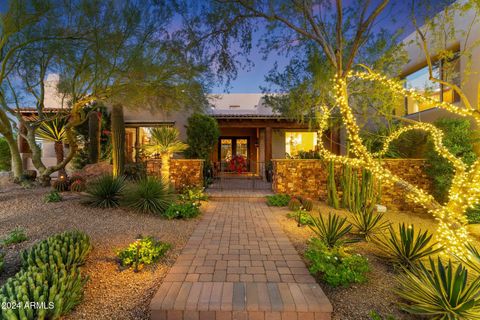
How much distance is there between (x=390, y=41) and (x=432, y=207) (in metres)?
5.11

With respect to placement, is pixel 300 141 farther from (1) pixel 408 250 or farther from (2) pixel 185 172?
(1) pixel 408 250

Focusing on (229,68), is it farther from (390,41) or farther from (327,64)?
(390,41)

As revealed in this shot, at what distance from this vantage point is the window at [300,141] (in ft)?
47.9

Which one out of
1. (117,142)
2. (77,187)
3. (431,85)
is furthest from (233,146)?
(431,85)

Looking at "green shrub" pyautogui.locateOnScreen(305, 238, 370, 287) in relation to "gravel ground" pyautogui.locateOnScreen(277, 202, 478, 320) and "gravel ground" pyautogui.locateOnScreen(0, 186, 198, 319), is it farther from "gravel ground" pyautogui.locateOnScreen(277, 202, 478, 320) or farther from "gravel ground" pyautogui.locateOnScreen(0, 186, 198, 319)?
"gravel ground" pyautogui.locateOnScreen(0, 186, 198, 319)

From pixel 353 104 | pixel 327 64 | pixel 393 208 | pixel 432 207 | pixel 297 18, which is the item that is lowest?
pixel 393 208

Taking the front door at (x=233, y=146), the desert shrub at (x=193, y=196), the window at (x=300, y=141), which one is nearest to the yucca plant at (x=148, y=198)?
the desert shrub at (x=193, y=196)

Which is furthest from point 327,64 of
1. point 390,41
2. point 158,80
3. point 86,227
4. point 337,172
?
point 86,227

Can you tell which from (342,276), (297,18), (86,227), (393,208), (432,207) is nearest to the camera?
(342,276)

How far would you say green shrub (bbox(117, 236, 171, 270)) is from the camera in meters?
3.34

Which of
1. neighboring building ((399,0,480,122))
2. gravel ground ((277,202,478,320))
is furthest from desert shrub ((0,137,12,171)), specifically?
neighboring building ((399,0,480,122))

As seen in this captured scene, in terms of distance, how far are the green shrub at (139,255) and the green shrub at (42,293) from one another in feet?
2.33

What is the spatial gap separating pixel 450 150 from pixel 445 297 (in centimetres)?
566

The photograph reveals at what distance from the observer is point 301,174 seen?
27.4ft
